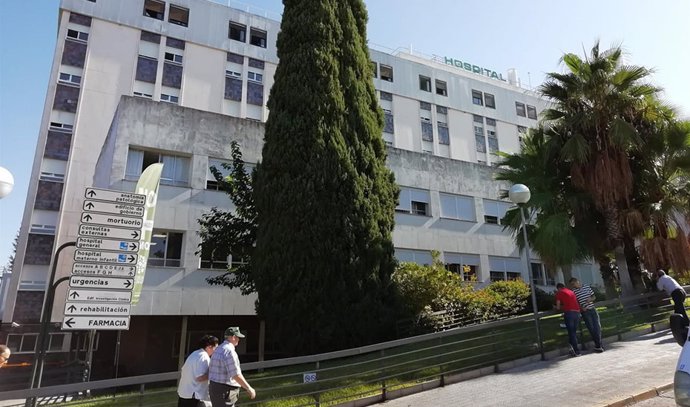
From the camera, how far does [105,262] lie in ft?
23.3

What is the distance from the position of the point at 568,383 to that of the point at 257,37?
32.8 meters

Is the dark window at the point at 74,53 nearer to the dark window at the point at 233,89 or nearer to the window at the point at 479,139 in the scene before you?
the dark window at the point at 233,89

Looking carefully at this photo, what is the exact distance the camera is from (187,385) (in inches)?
225

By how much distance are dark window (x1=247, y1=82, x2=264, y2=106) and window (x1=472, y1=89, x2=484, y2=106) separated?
1986 centimetres

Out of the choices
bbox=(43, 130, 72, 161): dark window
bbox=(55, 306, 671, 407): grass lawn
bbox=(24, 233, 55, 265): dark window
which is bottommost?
bbox=(55, 306, 671, 407): grass lawn

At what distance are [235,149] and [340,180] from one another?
5.06 metres

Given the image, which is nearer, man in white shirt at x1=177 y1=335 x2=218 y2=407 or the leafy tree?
man in white shirt at x1=177 y1=335 x2=218 y2=407

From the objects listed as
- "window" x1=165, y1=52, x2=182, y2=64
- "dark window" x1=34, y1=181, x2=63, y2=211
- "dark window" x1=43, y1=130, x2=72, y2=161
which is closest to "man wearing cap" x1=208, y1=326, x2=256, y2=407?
"dark window" x1=34, y1=181, x2=63, y2=211

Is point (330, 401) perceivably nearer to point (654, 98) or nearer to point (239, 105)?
point (654, 98)

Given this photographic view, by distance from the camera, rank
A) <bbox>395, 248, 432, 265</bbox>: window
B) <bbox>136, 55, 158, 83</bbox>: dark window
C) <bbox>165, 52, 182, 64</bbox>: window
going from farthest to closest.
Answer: <bbox>165, 52, 182, 64</bbox>: window, <bbox>136, 55, 158, 83</bbox>: dark window, <bbox>395, 248, 432, 265</bbox>: window

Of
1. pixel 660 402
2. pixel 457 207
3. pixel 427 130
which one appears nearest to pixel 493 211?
pixel 457 207

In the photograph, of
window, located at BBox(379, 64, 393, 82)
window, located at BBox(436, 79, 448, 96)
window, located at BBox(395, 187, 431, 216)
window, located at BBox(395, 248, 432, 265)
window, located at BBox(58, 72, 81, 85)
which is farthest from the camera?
window, located at BBox(436, 79, 448, 96)

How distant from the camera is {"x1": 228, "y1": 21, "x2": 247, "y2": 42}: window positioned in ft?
110

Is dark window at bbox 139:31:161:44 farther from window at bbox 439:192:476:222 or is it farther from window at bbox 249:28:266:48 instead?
window at bbox 439:192:476:222
